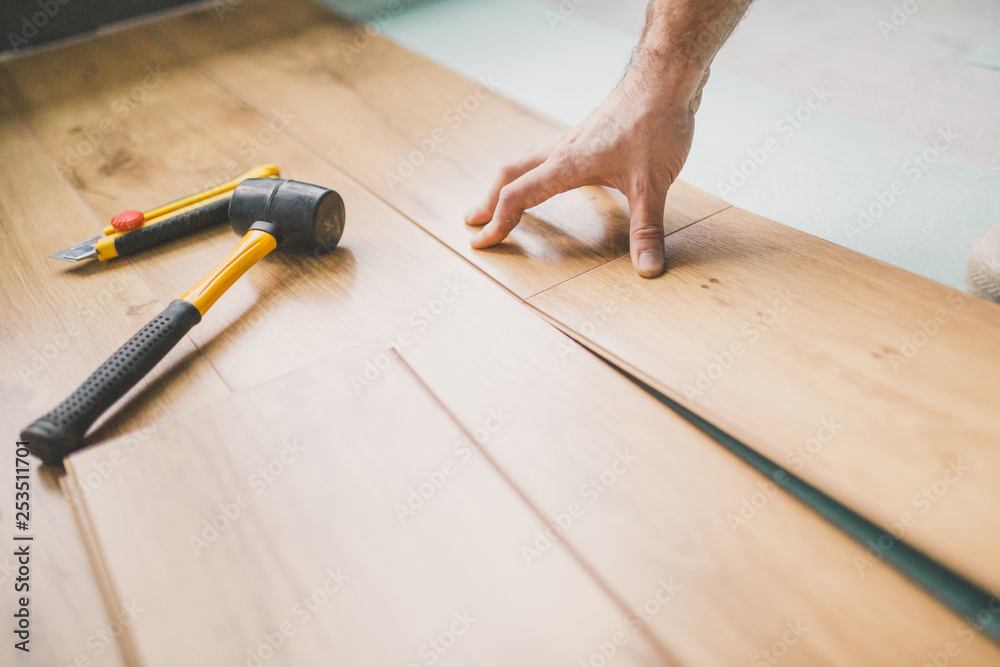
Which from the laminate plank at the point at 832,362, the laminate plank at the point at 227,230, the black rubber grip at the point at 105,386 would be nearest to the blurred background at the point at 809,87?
the laminate plank at the point at 832,362

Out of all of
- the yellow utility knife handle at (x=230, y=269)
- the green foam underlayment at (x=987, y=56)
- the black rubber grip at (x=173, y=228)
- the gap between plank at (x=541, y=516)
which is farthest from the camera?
the green foam underlayment at (x=987, y=56)

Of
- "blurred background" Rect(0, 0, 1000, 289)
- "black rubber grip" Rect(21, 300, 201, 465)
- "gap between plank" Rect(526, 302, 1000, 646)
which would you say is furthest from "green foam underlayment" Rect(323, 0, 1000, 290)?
"black rubber grip" Rect(21, 300, 201, 465)

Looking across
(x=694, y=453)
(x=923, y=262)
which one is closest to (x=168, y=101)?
(x=694, y=453)

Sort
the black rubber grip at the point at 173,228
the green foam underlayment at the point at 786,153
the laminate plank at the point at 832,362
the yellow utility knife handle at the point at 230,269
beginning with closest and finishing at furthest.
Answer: the laminate plank at the point at 832,362 < the yellow utility knife handle at the point at 230,269 < the black rubber grip at the point at 173,228 < the green foam underlayment at the point at 786,153

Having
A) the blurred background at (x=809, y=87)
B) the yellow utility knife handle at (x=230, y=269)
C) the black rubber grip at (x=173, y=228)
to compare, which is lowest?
the blurred background at (x=809, y=87)

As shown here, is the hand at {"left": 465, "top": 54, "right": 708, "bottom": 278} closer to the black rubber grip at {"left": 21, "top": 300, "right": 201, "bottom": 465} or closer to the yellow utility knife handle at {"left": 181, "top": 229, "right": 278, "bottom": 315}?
the yellow utility knife handle at {"left": 181, "top": 229, "right": 278, "bottom": 315}

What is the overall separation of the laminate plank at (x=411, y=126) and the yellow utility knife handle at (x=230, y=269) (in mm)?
326

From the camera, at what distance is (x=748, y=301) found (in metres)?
1.07

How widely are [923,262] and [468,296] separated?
2.92ft

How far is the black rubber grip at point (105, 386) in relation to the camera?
0.85 meters

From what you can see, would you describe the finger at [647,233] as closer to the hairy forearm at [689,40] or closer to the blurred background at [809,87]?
the hairy forearm at [689,40]

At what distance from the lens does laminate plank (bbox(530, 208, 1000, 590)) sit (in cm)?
78

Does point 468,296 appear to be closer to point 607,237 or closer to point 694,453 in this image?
point 607,237

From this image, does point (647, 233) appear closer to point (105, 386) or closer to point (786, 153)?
point (786, 153)
